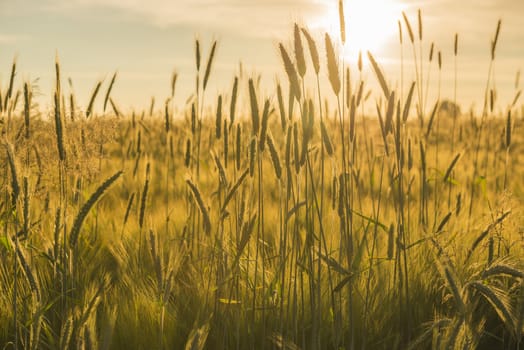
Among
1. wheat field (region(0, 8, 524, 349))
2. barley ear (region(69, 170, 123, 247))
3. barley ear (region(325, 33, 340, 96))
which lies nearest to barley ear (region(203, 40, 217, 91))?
wheat field (region(0, 8, 524, 349))

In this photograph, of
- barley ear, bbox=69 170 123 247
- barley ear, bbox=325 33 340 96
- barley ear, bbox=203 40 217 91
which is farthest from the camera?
barley ear, bbox=203 40 217 91

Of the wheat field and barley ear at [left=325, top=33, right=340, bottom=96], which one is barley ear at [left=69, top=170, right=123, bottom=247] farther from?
barley ear at [left=325, top=33, right=340, bottom=96]

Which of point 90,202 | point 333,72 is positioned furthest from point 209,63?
point 90,202

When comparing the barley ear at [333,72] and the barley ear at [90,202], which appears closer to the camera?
the barley ear at [90,202]

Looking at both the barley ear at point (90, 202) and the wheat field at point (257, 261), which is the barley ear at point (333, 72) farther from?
the barley ear at point (90, 202)

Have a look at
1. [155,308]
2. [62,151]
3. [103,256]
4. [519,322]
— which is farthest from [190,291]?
[519,322]

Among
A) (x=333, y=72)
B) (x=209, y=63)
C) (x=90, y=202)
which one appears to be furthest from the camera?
(x=209, y=63)

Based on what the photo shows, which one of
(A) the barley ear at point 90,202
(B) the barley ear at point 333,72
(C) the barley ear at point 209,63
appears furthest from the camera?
(C) the barley ear at point 209,63

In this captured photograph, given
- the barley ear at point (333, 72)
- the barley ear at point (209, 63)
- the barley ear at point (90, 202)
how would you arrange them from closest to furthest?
the barley ear at point (90, 202) → the barley ear at point (333, 72) → the barley ear at point (209, 63)

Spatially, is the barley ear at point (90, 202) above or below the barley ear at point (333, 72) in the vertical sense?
below

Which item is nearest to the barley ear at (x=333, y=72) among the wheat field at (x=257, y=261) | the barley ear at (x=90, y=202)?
the wheat field at (x=257, y=261)

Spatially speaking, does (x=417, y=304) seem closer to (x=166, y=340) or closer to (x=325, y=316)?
(x=325, y=316)

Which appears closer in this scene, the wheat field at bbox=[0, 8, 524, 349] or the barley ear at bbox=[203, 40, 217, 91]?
the wheat field at bbox=[0, 8, 524, 349]

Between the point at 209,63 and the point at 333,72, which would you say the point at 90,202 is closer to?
the point at 333,72
